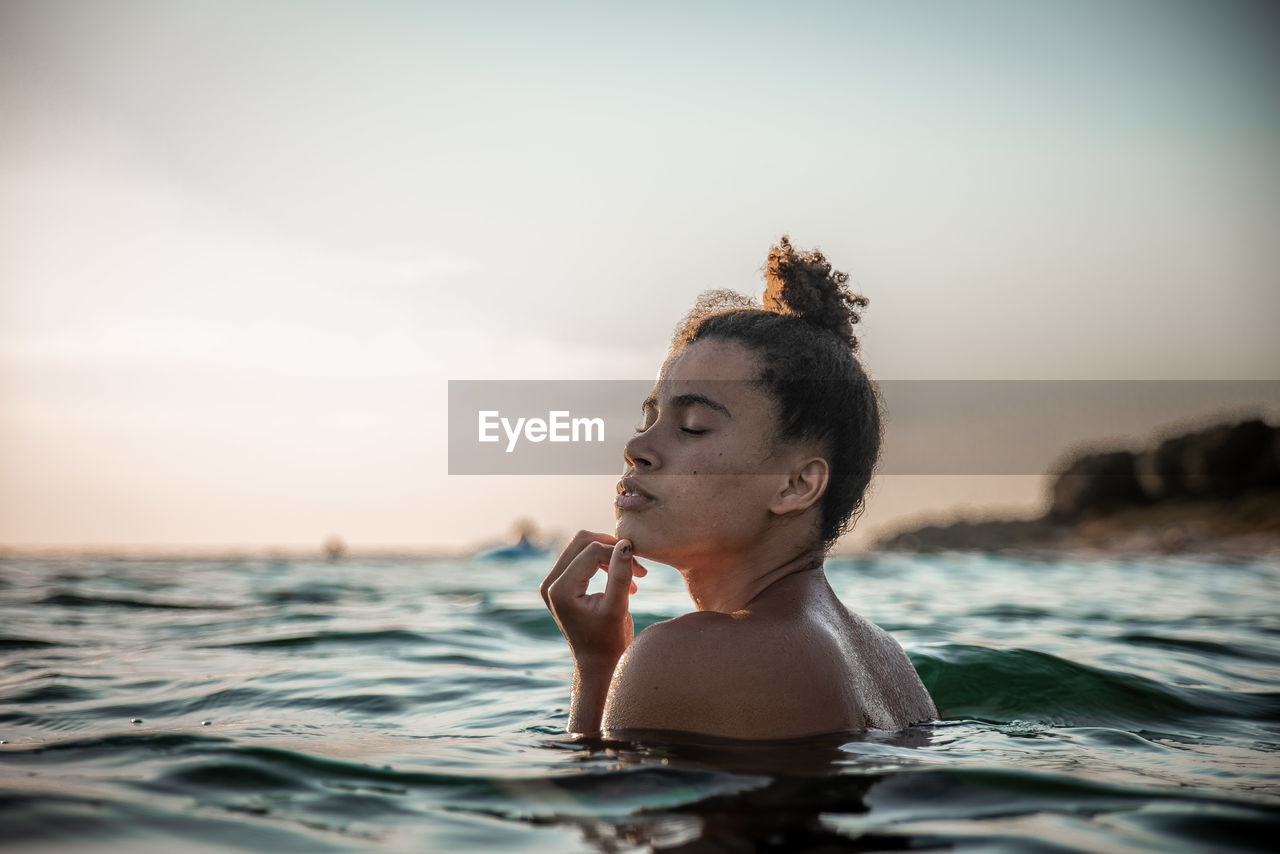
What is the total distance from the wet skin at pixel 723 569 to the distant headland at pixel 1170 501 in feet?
136

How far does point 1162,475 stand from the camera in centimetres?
6353

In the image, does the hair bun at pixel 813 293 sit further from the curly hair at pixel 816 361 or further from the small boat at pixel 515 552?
the small boat at pixel 515 552

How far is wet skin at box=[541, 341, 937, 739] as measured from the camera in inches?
120

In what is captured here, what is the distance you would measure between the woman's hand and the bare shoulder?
30cm

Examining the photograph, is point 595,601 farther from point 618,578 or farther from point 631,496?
point 631,496

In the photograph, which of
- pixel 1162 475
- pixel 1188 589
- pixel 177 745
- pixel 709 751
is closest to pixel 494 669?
pixel 177 745

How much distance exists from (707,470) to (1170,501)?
2559 inches

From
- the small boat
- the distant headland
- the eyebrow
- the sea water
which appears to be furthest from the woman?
the distant headland

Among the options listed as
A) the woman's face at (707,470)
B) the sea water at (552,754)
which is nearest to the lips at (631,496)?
the woman's face at (707,470)

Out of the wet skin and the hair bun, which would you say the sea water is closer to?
the wet skin

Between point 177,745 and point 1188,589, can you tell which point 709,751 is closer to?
point 177,745

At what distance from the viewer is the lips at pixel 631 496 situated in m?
3.43

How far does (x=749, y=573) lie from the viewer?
11.6 feet

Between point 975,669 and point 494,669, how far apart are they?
282cm
